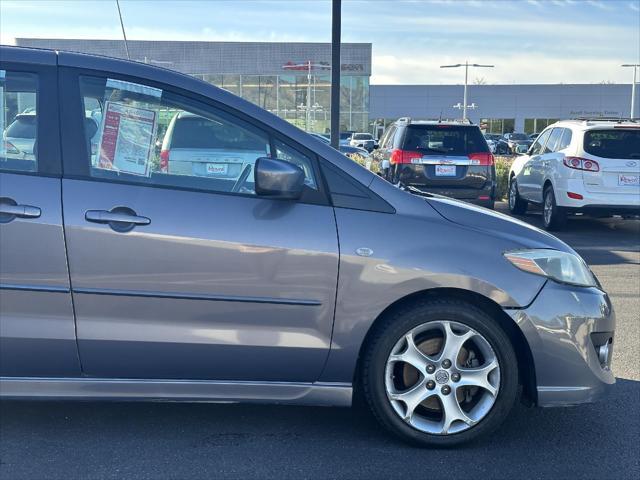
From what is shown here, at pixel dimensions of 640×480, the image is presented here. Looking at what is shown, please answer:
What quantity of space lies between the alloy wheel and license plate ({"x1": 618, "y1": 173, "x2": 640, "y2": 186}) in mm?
7732

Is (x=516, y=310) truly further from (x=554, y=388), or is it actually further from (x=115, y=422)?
(x=115, y=422)

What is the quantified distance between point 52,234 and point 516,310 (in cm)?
215

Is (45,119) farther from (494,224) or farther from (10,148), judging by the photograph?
(494,224)

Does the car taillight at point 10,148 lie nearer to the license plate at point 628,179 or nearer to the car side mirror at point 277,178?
the car side mirror at point 277,178

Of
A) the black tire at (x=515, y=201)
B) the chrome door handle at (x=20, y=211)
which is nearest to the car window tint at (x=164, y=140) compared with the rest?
the chrome door handle at (x=20, y=211)

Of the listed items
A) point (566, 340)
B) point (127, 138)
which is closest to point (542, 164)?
point (566, 340)

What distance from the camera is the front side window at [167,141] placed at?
3527mm

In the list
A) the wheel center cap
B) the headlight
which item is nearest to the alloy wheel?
the wheel center cap

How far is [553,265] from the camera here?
12.0 feet

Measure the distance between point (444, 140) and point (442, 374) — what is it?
7741 mm

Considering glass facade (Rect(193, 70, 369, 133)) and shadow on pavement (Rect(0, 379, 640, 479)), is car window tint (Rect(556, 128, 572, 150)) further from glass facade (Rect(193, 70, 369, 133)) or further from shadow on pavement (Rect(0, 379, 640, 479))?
glass facade (Rect(193, 70, 369, 133))

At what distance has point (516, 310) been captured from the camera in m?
3.56

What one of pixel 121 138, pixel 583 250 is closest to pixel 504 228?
pixel 121 138

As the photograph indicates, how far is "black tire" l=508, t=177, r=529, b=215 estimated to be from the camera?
1333 centimetres
